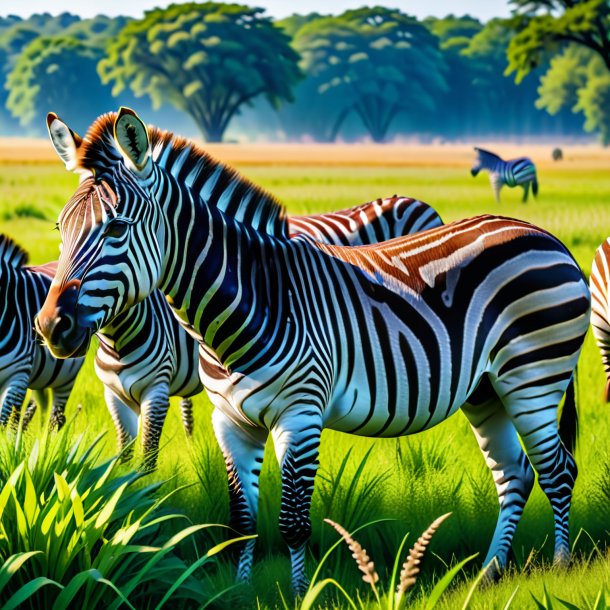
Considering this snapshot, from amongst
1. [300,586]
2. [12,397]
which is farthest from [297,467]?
[12,397]

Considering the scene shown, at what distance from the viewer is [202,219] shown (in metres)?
4.41

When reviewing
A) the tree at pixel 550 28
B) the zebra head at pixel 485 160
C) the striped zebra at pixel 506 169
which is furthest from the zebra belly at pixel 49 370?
the tree at pixel 550 28

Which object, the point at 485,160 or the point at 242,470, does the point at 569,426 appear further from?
the point at 485,160

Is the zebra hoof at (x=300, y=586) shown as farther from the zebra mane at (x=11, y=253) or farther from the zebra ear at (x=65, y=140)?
the zebra mane at (x=11, y=253)

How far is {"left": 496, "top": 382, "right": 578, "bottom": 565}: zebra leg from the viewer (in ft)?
16.7

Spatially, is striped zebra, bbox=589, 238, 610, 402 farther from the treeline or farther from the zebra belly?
the treeline

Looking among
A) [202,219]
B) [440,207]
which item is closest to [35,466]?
[202,219]

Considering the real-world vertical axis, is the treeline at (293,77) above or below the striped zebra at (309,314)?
above

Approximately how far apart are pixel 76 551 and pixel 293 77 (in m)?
70.7

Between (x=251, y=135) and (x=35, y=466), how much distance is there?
11034cm

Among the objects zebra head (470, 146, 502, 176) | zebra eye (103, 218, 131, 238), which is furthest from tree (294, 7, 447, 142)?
zebra eye (103, 218, 131, 238)

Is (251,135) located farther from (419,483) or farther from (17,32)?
(419,483)

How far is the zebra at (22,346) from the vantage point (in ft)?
21.8

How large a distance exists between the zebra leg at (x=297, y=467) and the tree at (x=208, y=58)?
6837cm
